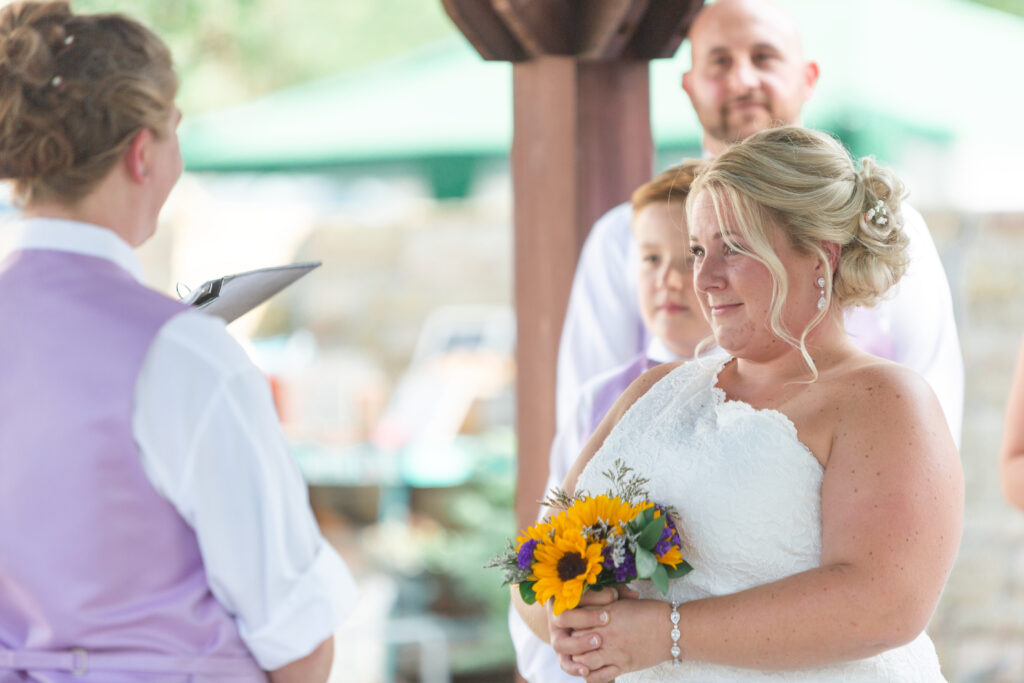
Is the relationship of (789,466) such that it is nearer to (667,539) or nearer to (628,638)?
(667,539)

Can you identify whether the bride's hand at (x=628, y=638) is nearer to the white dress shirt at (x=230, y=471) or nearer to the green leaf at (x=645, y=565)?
the green leaf at (x=645, y=565)

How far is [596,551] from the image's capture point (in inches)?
69.3

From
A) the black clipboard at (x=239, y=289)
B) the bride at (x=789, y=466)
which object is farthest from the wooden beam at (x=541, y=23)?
the black clipboard at (x=239, y=289)

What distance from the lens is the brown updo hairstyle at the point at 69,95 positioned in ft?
5.12

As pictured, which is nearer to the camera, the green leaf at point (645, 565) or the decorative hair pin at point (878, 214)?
the green leaf at point (645, 565)

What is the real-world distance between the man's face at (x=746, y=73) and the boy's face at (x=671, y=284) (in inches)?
14.9

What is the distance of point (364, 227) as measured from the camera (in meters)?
8.38

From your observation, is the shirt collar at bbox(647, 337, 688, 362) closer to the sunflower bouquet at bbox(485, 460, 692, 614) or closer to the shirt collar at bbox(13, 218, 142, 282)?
the sunflower bouquet at bbox(485, 460, 692, 614)

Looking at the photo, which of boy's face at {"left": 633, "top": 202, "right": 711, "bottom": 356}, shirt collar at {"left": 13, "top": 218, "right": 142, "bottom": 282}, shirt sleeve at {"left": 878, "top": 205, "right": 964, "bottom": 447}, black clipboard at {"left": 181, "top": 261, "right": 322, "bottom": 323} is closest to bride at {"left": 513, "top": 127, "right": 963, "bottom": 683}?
boy's face at {"left": 633, "top": 202, "right": 711, "bottom": 356}

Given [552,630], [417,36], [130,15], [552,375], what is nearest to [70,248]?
[130,15]

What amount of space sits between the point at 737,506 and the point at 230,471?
78cm

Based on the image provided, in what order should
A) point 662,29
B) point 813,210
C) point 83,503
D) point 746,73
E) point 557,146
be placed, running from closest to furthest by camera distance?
point 83,503
point 813,210
point 746,73
point 662,29
point 557,146

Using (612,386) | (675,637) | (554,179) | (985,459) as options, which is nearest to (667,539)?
(675,637)

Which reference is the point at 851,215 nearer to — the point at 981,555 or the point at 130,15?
the point at 130,15
